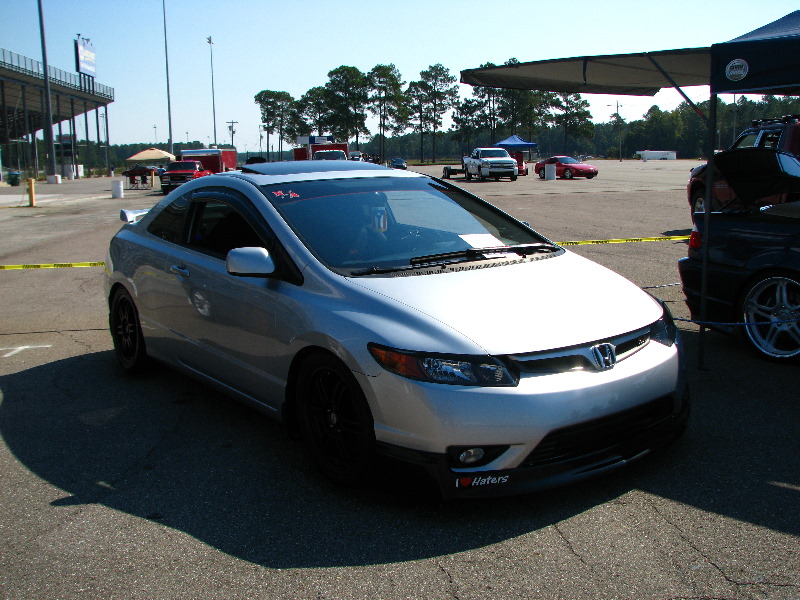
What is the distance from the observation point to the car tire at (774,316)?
5590 mm

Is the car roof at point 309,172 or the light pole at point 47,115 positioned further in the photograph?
the light pole at point 47,115

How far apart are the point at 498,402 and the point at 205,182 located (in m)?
2.88

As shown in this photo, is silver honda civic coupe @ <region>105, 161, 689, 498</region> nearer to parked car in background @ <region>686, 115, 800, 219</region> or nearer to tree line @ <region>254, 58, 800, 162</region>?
parked car in background @ <region>686, 115, 800, 219</region>

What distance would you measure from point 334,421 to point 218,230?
167 cm

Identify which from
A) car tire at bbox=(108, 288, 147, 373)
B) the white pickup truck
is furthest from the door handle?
the white pickup truck

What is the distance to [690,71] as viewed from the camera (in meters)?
7.47

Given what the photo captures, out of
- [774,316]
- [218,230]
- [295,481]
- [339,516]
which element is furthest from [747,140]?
[339,516]

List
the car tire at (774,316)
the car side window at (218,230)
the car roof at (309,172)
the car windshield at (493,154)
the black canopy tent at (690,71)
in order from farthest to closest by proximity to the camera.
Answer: the car windshield at (493,154)
the car tire at (774,316)
the black canopy tent at (690,71)
the car roof at (309,172)
the car side window at (218,230)

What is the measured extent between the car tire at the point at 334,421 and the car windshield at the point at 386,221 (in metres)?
0.57

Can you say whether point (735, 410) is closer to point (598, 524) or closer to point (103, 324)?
point (598, 524)

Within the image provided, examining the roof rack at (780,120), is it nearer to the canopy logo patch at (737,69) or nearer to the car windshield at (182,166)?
the canopy logo patch at (737,69)

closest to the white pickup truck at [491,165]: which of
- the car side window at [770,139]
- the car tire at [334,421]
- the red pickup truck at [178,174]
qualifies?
the red pickup truck at [178,174]

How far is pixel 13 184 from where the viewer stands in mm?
47500

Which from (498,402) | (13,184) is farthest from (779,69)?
(13,184)
